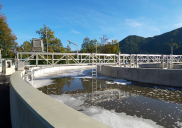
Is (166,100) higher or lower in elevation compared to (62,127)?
lower

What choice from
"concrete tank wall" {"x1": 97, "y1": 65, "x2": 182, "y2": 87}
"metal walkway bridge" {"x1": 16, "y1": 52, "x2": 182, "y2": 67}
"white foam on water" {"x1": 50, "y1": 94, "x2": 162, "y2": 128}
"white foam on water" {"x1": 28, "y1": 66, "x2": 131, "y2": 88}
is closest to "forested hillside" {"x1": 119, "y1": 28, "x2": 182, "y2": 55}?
"metal walkway bridge" {"x1": 16, "y1": 52, "x2": 182, "y2": 67}

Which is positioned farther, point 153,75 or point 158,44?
point 158,44

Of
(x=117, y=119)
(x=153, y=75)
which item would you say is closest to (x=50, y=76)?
(x=153, y=75)

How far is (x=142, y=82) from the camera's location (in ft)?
43.4

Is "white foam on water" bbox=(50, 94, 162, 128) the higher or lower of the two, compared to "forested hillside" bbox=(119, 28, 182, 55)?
lower

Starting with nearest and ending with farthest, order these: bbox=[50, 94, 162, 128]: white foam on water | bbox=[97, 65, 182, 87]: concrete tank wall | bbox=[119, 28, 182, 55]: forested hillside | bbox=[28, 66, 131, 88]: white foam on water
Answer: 1. bbox=[50, 94, 162, 128]: white foam on water
2. bbox=[97, 65, 182, 87]: concrete tank wall
3. bbox=[28, 66, 131, 88]: white foam on water
4. bbox=[119, 28, 182, 55]: forested hillside

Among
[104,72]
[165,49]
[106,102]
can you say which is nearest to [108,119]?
[106,102]

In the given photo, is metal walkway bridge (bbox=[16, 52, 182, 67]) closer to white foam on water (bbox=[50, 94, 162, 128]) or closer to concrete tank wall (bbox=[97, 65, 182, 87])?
concrete tank wall (bbox=[97, 65, 182, 87])

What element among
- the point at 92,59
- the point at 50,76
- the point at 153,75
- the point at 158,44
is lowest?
the point at 50,76

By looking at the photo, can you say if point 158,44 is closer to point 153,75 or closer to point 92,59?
point 92,59

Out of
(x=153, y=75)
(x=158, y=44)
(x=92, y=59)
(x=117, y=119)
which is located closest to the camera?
(x=117, y=119)

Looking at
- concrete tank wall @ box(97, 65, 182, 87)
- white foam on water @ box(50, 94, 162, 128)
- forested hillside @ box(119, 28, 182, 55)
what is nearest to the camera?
white foam on water @ box(50, 94, 162, 128)

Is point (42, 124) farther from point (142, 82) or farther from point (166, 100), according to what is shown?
point (142, 82)

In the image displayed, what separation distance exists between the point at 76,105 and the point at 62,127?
5253 mm
